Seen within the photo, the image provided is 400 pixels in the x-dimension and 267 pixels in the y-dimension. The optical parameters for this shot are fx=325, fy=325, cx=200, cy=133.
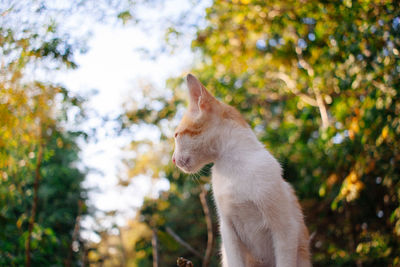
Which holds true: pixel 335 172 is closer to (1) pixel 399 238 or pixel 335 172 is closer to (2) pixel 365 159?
(2) pixel 365 159

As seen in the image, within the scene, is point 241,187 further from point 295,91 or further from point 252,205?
point 295,91

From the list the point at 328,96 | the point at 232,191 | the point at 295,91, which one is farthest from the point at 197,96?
the point at 295,91

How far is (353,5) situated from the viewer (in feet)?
9.85

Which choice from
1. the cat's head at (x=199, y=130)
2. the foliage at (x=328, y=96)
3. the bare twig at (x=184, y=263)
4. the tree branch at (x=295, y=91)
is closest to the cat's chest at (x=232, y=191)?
the cat's head at (x=199, y=130)

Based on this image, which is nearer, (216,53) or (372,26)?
(372,26)

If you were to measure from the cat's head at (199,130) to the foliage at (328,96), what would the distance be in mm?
1607

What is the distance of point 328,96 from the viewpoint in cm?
463

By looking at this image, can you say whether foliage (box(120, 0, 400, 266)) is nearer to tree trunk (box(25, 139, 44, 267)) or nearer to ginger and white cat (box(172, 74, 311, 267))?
ginger and white cat (box(172, 74, 311, 267))

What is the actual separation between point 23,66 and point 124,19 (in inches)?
56.1

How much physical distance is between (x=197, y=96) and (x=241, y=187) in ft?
2.09

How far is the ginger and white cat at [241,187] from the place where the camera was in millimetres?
1699

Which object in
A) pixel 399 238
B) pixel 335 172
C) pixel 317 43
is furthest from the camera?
pixel 335 172

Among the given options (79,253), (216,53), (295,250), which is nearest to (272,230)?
(295,250)

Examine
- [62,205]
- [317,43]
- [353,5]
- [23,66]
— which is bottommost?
[62,205]
